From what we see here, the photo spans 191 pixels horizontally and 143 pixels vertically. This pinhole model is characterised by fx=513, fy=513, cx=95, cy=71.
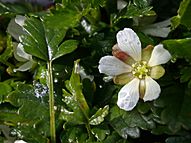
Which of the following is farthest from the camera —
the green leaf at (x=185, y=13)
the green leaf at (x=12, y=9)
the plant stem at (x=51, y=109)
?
the green leaf at (x=12, y=9)

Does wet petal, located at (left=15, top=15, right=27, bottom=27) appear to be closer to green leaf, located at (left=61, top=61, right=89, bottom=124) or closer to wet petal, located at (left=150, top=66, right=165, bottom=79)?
green leaf, located at (left=61, top=61, right=89, bottom=124)

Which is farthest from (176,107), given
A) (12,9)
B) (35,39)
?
(12,9)

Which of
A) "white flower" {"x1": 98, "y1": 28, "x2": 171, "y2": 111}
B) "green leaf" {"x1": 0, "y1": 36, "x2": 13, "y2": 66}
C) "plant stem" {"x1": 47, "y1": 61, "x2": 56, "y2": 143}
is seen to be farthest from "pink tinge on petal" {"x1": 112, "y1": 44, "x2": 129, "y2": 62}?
"green leaf" {"x1": 0, "y1": 36, "x2": 13, "y2": 66}

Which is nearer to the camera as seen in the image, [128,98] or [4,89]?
[128,98]

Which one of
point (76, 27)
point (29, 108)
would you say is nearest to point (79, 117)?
point (29, 108)

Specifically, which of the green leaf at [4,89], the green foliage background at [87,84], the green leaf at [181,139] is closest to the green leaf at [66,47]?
the green foliage background at [87,84]

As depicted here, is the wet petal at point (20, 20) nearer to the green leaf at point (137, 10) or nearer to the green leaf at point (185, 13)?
the green leaf at point (137, 10)

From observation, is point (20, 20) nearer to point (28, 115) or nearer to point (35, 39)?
point (35, 39)
